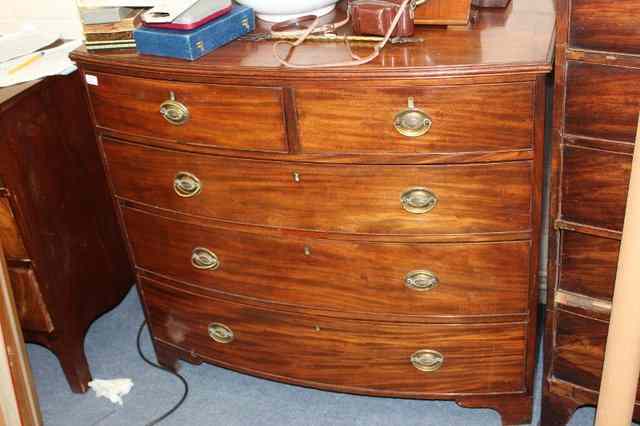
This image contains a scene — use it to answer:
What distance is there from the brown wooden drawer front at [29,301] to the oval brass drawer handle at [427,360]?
935mm

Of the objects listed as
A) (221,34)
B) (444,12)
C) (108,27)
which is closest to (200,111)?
(221,34)

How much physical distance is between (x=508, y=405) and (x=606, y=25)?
95 centimetres

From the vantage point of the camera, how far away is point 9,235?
6.59 feet

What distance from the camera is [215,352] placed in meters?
2.14

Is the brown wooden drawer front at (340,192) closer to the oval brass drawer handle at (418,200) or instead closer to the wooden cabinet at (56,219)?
the oval brass drawer handle at (418,200)

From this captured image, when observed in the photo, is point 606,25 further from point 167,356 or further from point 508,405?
point 167,356

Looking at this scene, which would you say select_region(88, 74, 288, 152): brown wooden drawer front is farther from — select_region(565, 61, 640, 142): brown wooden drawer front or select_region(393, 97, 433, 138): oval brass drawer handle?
select_region(565, 61, 640, 142): brown wooden drawer front

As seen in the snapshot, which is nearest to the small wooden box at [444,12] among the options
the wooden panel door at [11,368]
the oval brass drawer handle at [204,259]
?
the oval brass drawer handle at [204,259]

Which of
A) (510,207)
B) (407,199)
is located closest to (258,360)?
(407,199)

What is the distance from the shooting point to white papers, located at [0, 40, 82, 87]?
2014mm

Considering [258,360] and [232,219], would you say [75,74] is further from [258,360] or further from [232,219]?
[258,360]

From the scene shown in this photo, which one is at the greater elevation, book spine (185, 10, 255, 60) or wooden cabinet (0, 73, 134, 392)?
book spine (185, 10, 255, 60)

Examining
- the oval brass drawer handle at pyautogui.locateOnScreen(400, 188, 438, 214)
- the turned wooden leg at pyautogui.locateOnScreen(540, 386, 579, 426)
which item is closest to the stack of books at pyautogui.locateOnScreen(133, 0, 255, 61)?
Answer: the oval brass drawer handle at pyautogui.locateOnScreen(400, 188, 438, 214)

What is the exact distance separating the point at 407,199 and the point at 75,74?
973mm
